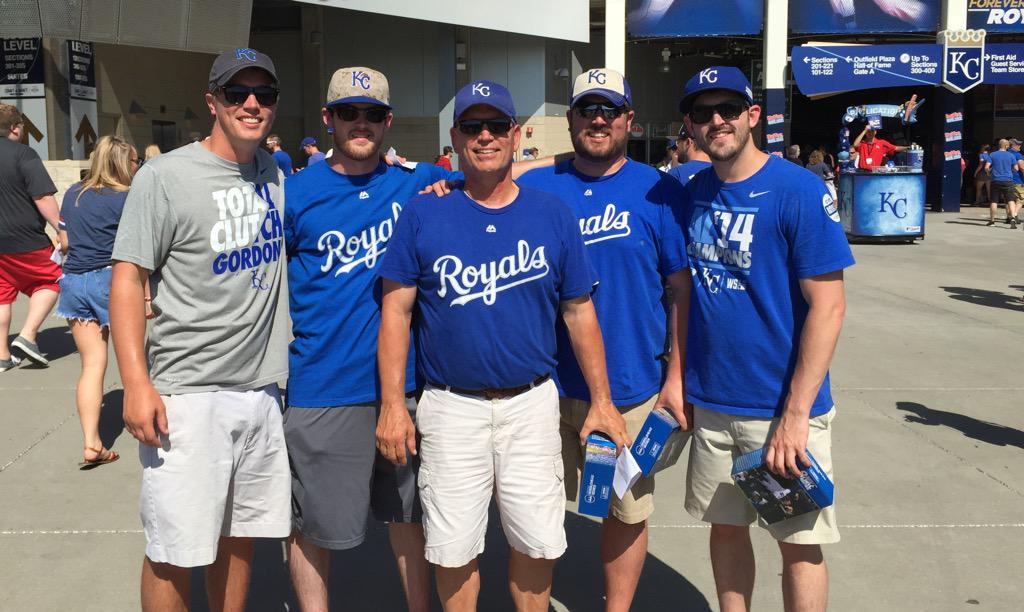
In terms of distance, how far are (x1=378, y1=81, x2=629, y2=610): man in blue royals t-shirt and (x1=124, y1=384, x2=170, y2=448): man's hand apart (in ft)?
2.22

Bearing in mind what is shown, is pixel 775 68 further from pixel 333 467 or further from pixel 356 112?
pixel 333 467

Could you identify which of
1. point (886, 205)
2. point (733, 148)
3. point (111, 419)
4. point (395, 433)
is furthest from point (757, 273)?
point (886, 205)

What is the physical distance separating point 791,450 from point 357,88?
181cm

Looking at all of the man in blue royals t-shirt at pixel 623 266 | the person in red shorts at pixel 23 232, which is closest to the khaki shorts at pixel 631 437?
the man in blue royals t-shirt at pixel 623 266

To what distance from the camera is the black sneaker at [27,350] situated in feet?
25.1

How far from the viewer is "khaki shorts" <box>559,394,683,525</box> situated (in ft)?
11.0

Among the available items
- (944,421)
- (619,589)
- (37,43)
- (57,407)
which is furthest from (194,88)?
(619,589)

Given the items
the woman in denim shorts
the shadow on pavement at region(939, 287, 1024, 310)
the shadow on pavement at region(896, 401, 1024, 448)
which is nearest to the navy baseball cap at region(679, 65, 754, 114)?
the woman in denim shorts

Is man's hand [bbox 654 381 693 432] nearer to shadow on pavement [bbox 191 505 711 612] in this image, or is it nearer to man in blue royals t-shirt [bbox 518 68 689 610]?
man in blue royals t-shirt [bbox 518 68 689 610]

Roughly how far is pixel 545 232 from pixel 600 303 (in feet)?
1.46

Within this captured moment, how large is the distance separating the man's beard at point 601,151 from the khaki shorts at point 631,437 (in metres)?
0.86

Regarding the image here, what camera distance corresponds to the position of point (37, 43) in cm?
1603

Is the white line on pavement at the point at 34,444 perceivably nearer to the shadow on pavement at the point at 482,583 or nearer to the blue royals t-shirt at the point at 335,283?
the shadow on pavement at the point at 482,583

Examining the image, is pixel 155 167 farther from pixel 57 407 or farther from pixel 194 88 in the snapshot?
pixel 194 88
